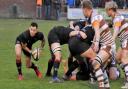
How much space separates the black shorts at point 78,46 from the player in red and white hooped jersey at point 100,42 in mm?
356

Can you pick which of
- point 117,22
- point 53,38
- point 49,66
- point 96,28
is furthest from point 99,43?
point 49,66

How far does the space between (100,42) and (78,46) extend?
1.79ft

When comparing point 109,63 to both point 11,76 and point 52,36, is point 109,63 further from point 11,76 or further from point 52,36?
point 11,76

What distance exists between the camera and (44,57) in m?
19.1

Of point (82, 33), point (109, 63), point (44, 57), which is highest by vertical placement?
point (82, 33)

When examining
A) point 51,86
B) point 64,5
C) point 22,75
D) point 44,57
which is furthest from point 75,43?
point 64,5

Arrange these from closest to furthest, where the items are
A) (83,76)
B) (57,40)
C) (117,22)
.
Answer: (117,22) → (57,40) → (83,76)

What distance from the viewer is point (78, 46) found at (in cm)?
1255

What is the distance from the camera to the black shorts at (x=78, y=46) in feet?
41.1

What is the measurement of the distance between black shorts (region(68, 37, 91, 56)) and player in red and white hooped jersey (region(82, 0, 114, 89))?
0.36 meters

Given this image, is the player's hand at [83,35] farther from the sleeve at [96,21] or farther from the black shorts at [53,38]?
the black shorts at [53,38]

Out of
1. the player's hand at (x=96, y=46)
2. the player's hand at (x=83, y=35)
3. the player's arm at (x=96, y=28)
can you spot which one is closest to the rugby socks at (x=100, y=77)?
the player's hand at (x=96, y=46)

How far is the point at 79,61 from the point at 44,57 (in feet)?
19.6

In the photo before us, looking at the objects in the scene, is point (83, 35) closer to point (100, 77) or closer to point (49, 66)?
point (100, 77)
